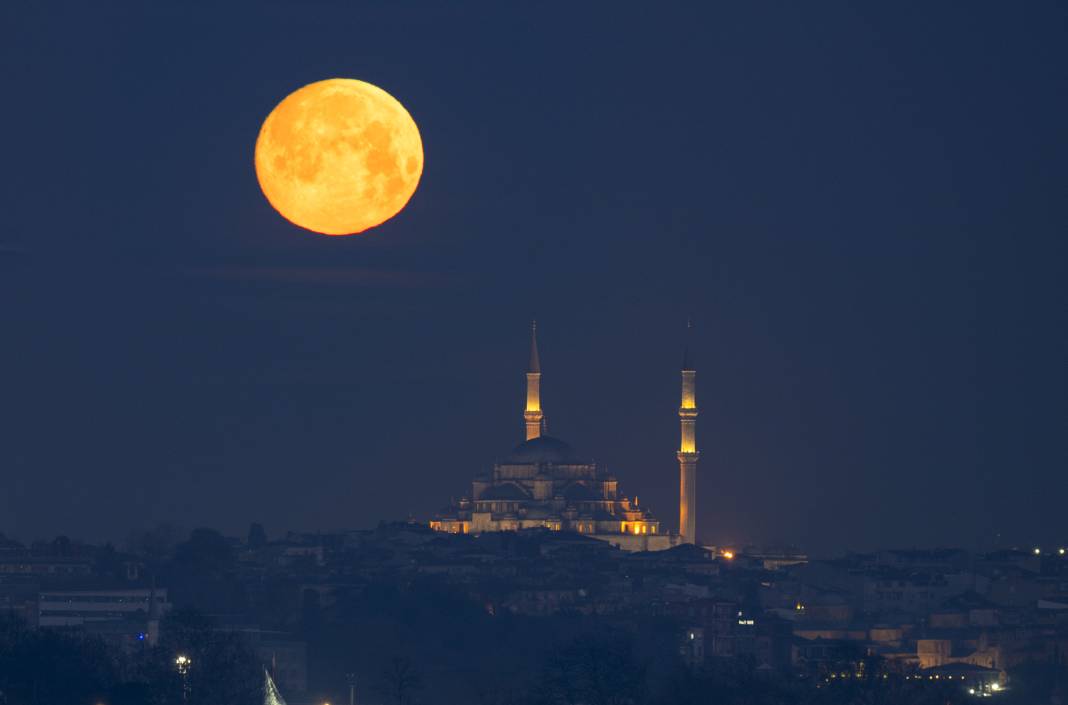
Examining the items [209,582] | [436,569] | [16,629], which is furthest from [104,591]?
[16,629]

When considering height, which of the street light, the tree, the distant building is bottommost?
the street light

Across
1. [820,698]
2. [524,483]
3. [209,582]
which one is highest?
[524,483]

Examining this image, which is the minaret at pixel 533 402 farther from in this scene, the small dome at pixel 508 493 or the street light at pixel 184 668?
the street light at pixel 184 668

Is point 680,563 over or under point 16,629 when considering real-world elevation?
over

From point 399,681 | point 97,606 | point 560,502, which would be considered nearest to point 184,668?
point 399,681

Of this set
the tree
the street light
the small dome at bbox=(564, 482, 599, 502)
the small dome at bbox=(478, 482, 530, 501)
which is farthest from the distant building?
the small dome at bbox=(564, 482, 599, 502)

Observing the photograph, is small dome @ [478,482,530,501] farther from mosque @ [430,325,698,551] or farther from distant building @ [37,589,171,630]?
distant building @ [37,589,171,630]

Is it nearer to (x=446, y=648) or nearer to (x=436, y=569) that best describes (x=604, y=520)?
(x=436, y=569)

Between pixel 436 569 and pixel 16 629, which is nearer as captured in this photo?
pixel 16 629
